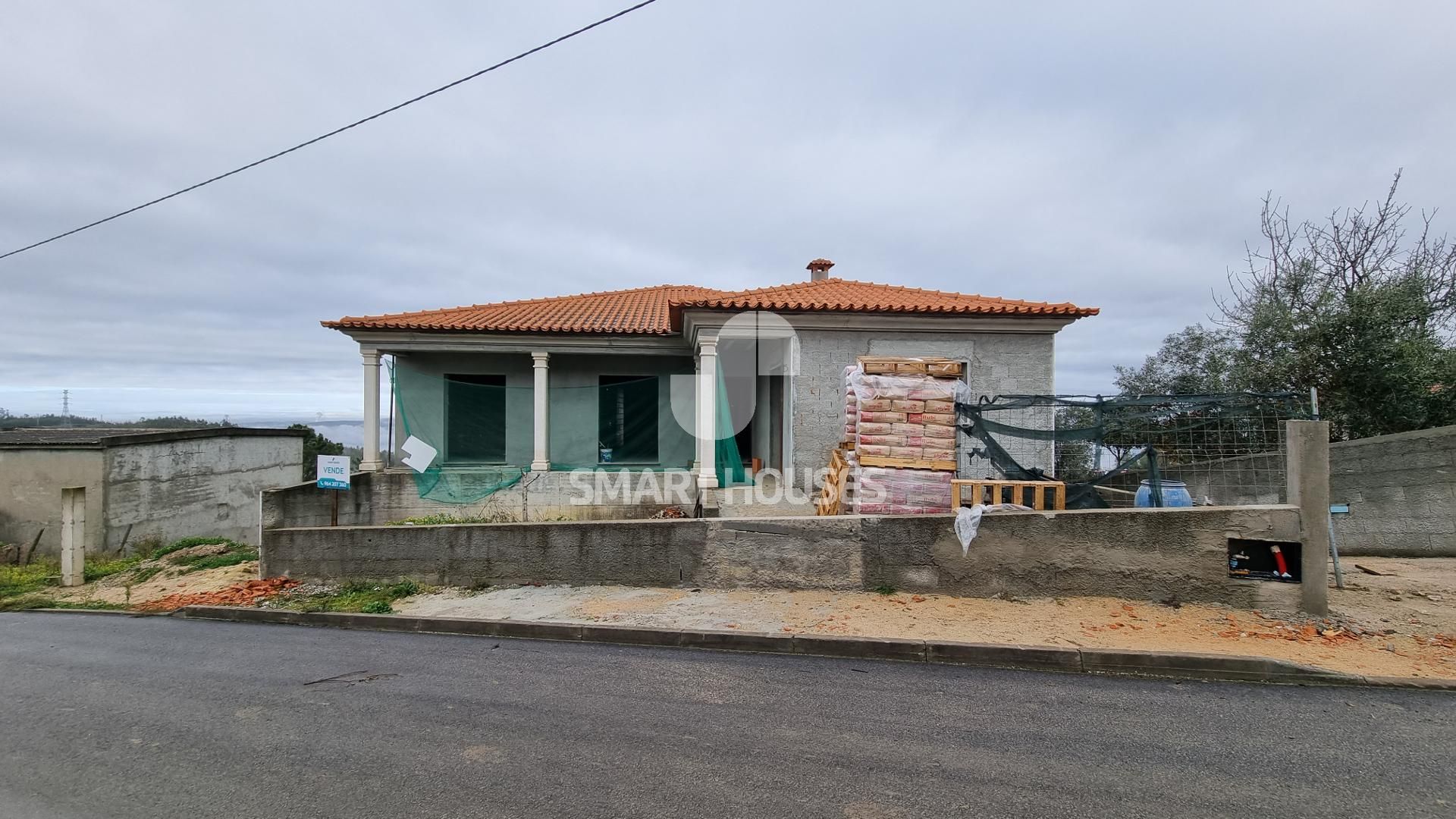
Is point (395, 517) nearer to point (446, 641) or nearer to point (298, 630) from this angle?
point (298, 630)

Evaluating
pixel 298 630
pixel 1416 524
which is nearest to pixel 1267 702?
pixel 1416 524

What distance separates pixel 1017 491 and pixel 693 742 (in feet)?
15.3

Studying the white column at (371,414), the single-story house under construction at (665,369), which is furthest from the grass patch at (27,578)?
the single-story house under construction at (665,369)

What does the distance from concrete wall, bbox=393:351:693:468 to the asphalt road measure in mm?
7086

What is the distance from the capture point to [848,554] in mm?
6812

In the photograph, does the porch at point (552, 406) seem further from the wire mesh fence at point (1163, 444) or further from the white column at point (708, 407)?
the wire mesh fence at point (1163, 444)

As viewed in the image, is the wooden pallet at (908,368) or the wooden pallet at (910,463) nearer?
the wooden pallet at (910,463)

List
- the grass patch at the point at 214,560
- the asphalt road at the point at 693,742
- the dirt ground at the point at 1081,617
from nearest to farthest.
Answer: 1. the asphalt road at the point at 693,742
2. the dirt ground at the point at 1081,617
3. the grass patch at the point at 214,560

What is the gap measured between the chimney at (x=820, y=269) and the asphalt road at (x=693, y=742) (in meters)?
11.2

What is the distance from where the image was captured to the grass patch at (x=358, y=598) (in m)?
7.31

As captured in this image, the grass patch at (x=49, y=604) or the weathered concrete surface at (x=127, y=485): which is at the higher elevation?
the weathered concrete surface at (x=127, y=485)

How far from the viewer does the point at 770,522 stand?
7035 millimetres

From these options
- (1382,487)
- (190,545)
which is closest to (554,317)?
(190,545)

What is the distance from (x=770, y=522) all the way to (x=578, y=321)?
7433mm
